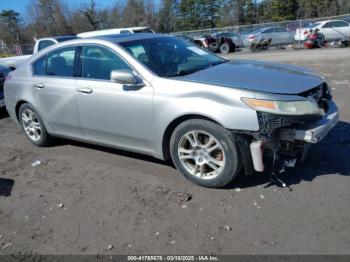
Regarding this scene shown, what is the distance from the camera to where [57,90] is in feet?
15.9

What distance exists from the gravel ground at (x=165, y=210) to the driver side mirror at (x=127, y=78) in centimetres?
115

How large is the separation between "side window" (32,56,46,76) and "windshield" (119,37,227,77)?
5.19 ft

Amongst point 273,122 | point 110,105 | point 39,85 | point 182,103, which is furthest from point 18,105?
point 273,122

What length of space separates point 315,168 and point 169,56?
7.31 ft

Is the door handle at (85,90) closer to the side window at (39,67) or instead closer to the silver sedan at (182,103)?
the silver sedan at (182,103)

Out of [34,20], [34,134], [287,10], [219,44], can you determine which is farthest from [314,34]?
[34,20]

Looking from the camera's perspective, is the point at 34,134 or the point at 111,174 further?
the point at 34,134

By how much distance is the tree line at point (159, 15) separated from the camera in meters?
65.2

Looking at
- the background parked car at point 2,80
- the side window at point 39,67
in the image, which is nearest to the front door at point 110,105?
the side window at point 39,67

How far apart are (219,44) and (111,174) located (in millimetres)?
22024

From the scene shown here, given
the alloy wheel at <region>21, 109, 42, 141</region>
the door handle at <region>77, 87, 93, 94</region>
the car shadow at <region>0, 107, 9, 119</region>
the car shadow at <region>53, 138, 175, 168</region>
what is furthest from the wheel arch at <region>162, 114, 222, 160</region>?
the car shadow at <region>0, 107, 9, 119</region>

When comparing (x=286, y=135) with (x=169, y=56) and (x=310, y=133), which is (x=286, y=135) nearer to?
(x=310, y=133)

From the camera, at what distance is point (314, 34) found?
21.0 meters

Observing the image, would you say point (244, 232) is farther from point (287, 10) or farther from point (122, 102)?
point (287, 10)
